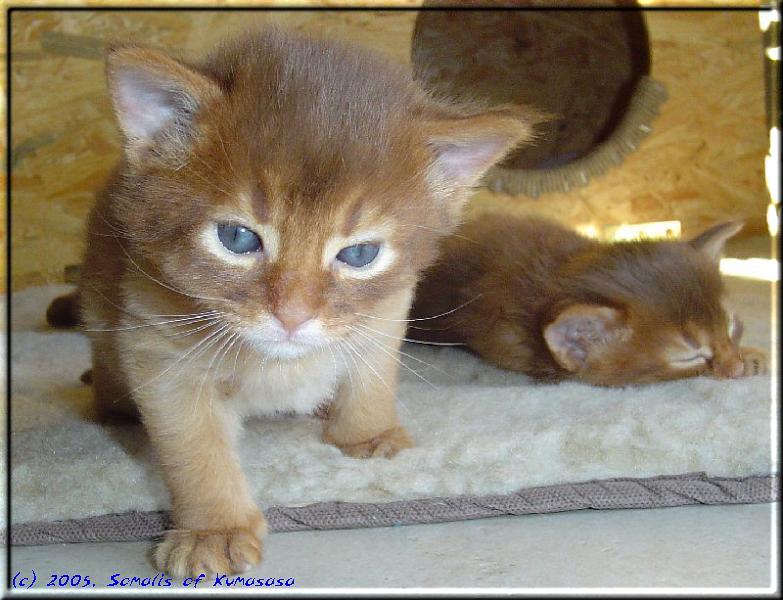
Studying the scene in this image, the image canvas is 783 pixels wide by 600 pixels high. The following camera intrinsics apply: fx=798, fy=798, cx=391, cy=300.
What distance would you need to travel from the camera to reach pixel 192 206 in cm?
115

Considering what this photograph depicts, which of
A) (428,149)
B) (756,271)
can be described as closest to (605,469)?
(428,149)

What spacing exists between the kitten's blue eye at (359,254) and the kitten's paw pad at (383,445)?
462 mm

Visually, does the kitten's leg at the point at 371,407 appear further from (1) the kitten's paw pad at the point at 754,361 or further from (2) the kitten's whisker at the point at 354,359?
(1) the kitten's paw pad at the point at 754,361

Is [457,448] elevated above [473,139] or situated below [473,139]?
below

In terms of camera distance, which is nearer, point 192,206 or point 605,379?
point 192,206

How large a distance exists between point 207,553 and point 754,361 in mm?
1364

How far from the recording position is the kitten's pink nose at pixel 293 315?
110cm

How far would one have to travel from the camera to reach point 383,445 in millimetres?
1533

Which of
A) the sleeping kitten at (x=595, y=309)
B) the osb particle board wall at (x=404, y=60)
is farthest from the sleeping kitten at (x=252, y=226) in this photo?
the osb particle board wall at (x=404, y=60)

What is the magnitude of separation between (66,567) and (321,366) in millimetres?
516

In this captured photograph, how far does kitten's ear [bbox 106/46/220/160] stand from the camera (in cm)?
113

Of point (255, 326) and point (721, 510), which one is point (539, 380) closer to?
point (721, 510)

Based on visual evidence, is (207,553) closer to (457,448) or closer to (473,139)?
(457,448)

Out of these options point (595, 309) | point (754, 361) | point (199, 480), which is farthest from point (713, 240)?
point (199, 480)
